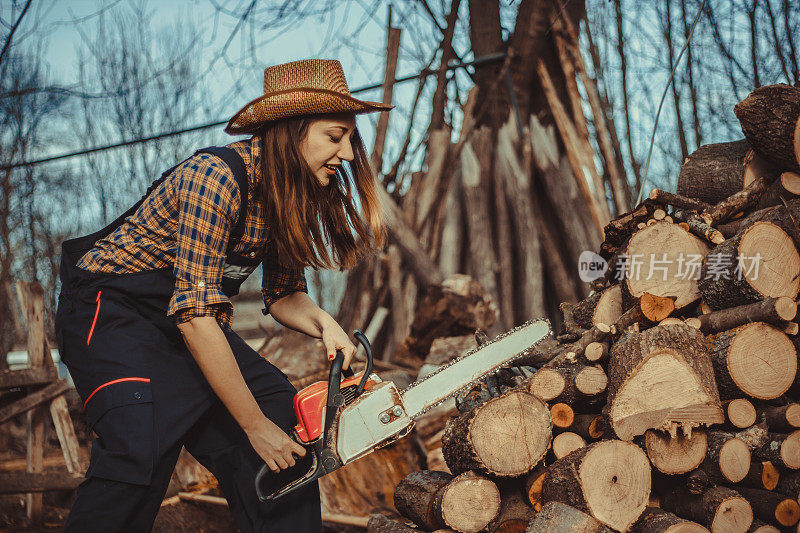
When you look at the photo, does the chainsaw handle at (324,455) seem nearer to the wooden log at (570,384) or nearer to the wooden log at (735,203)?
the wooden log at (570,384)

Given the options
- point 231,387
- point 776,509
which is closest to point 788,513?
point 776,509

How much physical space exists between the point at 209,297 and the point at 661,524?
1.73 m

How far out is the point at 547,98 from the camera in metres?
6.08

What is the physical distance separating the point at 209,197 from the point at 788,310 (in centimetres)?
213

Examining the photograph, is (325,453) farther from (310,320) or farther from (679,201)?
(679,201)

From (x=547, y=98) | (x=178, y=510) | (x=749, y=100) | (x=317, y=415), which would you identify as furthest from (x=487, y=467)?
(x=547, y=98)

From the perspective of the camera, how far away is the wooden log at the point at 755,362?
2422 mm

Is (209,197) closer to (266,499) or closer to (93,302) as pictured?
(93,302)

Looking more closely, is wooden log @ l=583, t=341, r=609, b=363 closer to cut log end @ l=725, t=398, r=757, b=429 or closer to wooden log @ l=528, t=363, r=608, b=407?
wooden log @ l=528, t=363, r=608, b=407

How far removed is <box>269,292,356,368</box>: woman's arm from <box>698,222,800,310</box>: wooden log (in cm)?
Answer: 158

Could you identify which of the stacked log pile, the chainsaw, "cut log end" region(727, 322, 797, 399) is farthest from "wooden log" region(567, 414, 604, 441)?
the chainsaw

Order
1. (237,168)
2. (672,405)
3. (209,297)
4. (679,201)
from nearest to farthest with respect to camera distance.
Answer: (209,297)
(237,168)
(672,405)
(679,201)

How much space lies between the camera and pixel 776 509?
2250 millimetres

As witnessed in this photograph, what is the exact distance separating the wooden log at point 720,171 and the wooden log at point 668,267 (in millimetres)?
390
